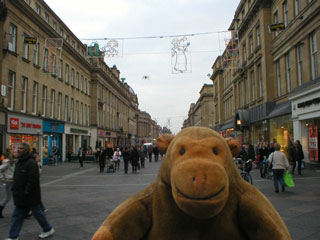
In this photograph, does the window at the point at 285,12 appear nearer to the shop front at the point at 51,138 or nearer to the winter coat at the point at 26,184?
the winter coat at the point at 26,184

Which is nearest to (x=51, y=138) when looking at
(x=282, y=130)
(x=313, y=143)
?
(x=282, y=130)

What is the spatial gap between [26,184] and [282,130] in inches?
748

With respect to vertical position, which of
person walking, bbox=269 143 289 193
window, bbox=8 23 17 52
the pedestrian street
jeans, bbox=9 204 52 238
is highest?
window, bbox=8 23 17 52

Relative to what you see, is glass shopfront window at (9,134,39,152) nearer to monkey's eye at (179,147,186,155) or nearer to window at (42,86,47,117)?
window at (42,86,47,117)

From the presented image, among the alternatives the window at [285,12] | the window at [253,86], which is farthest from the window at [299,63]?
the window at [253,86]

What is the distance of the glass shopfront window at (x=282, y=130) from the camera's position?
18391mm

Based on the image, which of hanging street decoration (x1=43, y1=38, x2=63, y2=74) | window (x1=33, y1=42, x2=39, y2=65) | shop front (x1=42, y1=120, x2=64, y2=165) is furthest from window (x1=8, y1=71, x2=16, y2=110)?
shop front (x1=42, y1=120, x2=64, y2=165)

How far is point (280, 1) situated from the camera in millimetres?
20078

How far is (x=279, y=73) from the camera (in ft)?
70.1

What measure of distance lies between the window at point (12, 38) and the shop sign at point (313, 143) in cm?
2083

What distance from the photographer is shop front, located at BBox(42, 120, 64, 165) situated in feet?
79.3

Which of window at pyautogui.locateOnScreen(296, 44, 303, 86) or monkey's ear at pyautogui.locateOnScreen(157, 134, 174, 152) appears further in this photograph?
window at pyautogui.locateOnScreen(296, 44, 303, 86)

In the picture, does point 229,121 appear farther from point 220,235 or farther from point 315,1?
point 220,235

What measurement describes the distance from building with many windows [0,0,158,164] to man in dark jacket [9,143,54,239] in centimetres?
1277
